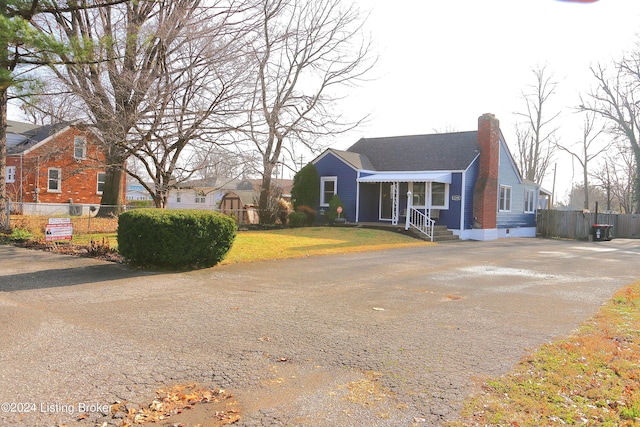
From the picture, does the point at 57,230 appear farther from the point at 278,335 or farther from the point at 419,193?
the point at 419,193

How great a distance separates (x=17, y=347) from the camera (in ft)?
15.9

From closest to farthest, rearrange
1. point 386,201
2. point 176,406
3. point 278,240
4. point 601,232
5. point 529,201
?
point 176,406, point 278,240, point 386,201, point 601,232, point 529,201

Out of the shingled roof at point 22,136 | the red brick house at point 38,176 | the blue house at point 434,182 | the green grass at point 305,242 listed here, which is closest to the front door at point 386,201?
the blue house at point 434,182

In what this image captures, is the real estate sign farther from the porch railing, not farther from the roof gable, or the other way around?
Result: the roof gable

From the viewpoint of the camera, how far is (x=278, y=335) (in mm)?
5531

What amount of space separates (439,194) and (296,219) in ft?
24.1

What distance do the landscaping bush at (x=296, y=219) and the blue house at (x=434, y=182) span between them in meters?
1.99

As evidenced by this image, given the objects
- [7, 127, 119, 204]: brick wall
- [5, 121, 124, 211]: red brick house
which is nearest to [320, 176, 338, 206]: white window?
[7, 127, 119, 204]: brick wall

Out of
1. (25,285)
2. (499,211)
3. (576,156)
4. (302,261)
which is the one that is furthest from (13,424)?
(576,156)

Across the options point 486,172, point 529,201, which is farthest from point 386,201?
point 529,201

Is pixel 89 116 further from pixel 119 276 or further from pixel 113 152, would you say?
pixel 119 276

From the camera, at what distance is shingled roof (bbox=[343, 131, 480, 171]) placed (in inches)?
919

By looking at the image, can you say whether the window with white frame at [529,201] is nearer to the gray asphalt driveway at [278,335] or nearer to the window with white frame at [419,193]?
the window with white frame at [419,193]

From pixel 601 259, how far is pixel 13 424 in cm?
1653
